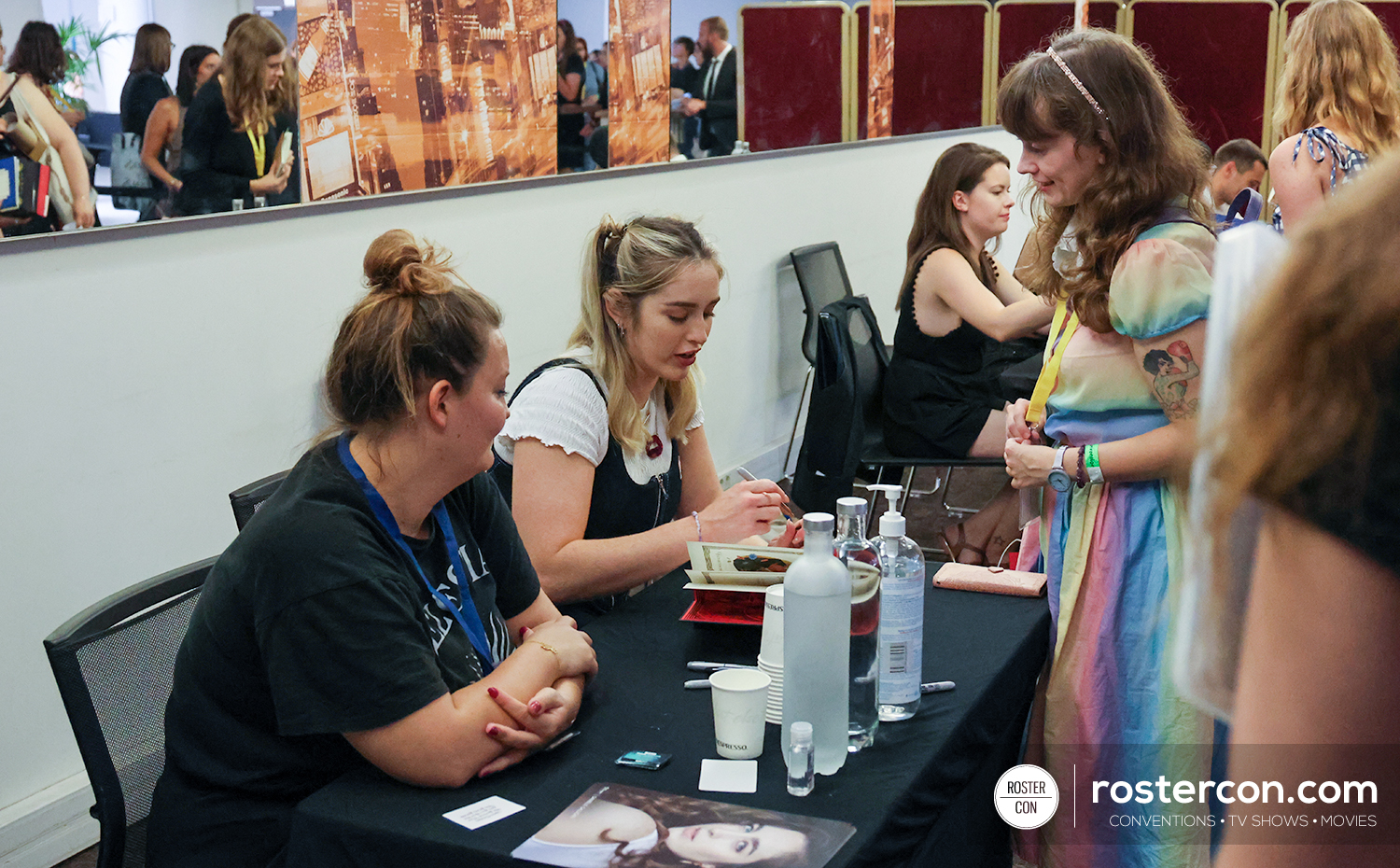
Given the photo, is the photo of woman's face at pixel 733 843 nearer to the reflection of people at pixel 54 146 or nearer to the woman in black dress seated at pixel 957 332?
the reflection of people at pixel 54 146

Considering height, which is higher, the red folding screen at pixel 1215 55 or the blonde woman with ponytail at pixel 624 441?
the red folding screen at pixel 1215 55

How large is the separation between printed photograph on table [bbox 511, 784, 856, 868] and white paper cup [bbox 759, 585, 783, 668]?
250mm

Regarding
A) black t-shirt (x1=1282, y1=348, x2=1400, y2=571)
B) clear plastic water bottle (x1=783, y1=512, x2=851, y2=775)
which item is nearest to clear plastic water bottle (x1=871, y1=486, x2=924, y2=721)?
clear plastic water bottle (x1=783, y1=512, x2=851, y2=775)

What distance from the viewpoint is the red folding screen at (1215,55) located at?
7633 mm

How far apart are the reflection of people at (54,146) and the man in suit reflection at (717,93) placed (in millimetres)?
2352

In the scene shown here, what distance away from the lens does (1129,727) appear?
184cm

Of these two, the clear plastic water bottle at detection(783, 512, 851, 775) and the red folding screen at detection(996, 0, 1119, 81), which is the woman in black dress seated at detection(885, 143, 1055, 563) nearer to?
the clear plastic water bottle at detection(783, 512, 851, 775)

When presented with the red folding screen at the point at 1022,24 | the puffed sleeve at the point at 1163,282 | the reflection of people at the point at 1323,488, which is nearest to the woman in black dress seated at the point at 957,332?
the puffed sleeve at the point at 1163,282

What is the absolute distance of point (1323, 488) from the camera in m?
0.53

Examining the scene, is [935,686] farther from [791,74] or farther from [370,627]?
[791,74]

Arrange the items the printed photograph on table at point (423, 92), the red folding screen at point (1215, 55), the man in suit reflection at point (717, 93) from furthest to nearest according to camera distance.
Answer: the red folding screen at point (1215, 55), the man in suit reflection at point (717, 93), the printed photograph on table at point (423, 92)

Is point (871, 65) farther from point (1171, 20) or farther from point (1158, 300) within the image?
point (1158, 300)

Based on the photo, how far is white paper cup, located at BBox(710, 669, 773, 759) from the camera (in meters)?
1.29

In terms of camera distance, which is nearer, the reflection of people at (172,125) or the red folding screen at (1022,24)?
the reflection of people at (172,125)
